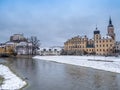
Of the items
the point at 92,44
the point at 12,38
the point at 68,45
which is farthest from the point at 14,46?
the point at 92,44

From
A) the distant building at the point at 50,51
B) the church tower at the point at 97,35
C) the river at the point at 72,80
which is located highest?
the church tower at the point at 97,35

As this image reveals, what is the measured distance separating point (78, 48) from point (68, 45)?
31.7 ft

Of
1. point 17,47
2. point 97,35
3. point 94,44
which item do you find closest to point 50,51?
point 17,47

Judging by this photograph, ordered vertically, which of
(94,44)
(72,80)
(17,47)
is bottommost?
(72,80)

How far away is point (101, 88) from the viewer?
75.1 feet

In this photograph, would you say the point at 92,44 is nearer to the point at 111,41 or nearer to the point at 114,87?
the point at 111,41

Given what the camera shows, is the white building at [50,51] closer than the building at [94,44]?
No

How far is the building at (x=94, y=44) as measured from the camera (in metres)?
119

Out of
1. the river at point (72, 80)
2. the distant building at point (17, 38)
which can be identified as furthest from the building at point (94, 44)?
the river at point (72, 80)

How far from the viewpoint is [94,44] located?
127m

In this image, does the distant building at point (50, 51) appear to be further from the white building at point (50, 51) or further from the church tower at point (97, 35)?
the church tower at point (97, 35)

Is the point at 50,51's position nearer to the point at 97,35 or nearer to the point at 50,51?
the point at 50,51

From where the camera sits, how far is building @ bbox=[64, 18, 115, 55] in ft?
390

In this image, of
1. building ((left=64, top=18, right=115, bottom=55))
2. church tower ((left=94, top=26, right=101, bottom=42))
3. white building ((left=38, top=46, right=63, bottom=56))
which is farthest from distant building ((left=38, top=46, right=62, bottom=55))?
church tower ((left=94, top=26, right=101, bottom=42))
